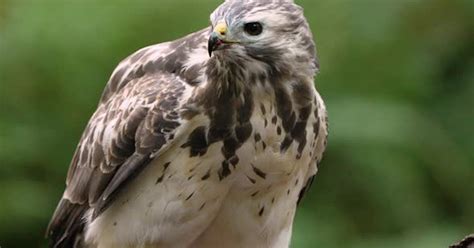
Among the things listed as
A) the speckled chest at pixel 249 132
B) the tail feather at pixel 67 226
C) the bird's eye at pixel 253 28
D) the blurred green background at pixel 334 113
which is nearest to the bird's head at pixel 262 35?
the bird's eye at pixel 253 28

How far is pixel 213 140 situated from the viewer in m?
6.48

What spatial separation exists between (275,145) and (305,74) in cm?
28

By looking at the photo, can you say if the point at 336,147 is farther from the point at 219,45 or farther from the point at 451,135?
the point at 219,45

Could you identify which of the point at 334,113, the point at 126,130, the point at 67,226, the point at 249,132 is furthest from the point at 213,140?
the point at 334,113

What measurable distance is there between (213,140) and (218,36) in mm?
455

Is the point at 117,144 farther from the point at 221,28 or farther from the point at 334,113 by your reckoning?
the point at 334,113

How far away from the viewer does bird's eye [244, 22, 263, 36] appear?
630 cm

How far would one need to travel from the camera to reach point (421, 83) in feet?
28.3

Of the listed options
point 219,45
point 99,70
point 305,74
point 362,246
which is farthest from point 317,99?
point 99,70

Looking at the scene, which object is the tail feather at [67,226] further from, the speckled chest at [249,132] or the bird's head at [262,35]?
the bird's head at [262,35]

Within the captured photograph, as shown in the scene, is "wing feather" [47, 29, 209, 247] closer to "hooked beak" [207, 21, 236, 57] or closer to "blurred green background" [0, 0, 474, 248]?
"hooked beak" [207, 21, 236, 57]

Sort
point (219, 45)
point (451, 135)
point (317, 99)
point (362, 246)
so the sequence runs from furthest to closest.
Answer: point (451, 135) → point (362, 246) → point (317, 99) → point (219, 45)

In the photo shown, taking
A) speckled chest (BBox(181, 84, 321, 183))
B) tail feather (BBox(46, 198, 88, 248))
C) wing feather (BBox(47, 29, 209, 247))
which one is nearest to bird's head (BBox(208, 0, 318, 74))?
speckled chest (BBox(181, 84, 321, 183))

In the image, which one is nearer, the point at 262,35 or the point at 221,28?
the point at 221,28
